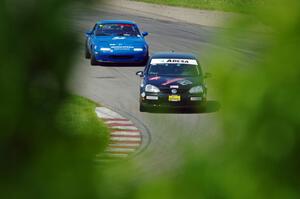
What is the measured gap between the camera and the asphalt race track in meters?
2.14

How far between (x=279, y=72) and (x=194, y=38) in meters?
38.2

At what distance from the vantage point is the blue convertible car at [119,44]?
2931cm

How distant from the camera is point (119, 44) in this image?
2927cm

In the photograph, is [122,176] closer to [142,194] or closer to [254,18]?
[142,194]

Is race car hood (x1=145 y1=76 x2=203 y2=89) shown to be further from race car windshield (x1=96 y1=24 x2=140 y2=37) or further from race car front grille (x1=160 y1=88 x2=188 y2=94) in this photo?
race car windshield (x1=96 y1=24 x2=140 y2=37)

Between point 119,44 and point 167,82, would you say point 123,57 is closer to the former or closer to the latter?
point 119,44

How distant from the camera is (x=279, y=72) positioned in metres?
2.10

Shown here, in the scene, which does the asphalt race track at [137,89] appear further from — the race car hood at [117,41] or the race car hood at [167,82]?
the race car hood at [117,41]

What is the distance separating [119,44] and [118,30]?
140 centimetres

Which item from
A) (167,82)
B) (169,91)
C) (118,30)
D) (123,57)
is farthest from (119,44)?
(169,91)

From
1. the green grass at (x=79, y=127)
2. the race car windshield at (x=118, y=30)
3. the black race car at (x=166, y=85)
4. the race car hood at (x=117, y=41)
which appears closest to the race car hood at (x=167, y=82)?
the black race car at (x=166, y=85)

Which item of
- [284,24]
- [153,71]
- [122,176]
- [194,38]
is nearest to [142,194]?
[122,176]

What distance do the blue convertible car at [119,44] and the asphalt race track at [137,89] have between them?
519mm

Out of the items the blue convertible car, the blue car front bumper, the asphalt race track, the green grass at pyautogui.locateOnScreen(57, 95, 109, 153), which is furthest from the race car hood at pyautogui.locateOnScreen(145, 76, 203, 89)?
the green grass at pyautogui.locateOnScreen(57, 95, 109, 153)
